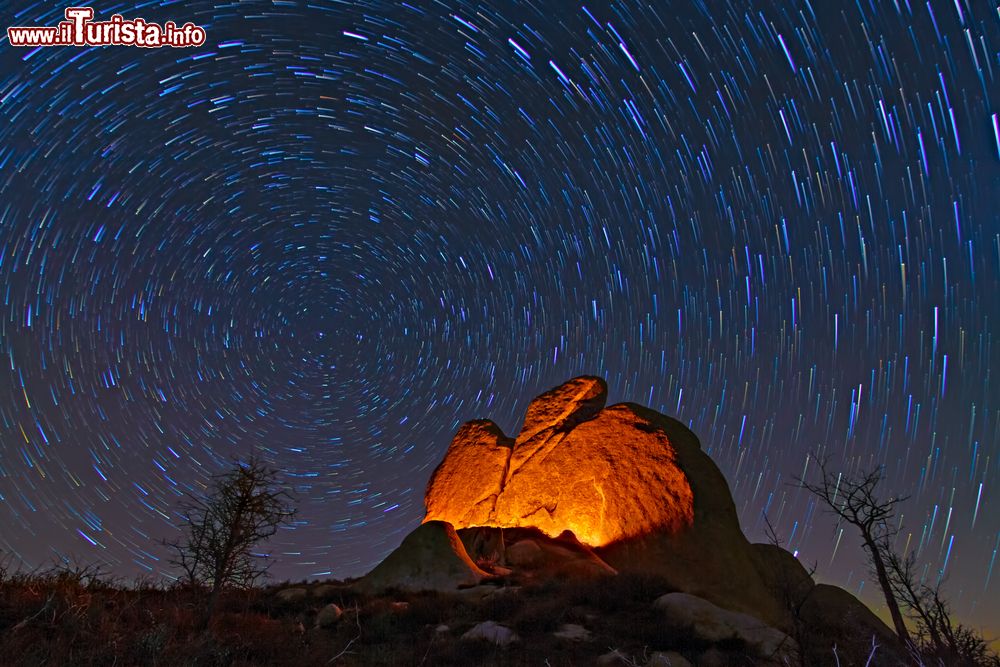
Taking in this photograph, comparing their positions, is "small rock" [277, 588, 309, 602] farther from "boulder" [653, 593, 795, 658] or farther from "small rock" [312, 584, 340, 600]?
"boulder" [653, 593, 795, 658]

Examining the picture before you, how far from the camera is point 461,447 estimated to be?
3241cm

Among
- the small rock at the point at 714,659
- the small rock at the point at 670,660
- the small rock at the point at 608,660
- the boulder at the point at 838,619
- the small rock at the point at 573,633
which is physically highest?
the small rock at the point at 573,633

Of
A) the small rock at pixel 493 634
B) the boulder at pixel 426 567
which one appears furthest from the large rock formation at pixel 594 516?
the small rock at pixel 493 634

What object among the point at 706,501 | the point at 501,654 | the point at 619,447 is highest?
the point at 619,447

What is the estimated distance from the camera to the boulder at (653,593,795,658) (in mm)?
13031

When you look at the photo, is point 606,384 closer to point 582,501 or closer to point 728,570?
point 582,501

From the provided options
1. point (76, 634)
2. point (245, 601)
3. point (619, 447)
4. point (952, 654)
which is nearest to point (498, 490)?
point (619, 447)

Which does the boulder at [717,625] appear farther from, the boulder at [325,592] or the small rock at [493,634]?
the boulder at [325,592]

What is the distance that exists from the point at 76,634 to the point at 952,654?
1031 centimetres

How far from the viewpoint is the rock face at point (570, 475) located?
81.4 ft

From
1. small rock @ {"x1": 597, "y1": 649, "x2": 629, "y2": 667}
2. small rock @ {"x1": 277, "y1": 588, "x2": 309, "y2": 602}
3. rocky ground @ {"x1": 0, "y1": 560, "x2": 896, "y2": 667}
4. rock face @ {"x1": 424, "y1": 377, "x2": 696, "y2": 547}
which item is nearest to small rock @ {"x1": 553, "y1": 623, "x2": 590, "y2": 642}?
rocky ground @ {"x1": 0, "y1": 560, "x2": 896, "y2": 667}

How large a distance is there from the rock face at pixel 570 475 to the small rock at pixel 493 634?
12378 mm

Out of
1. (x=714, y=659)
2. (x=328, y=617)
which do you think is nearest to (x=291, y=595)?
(x=328, y=617)

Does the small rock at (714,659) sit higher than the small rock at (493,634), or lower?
lower
